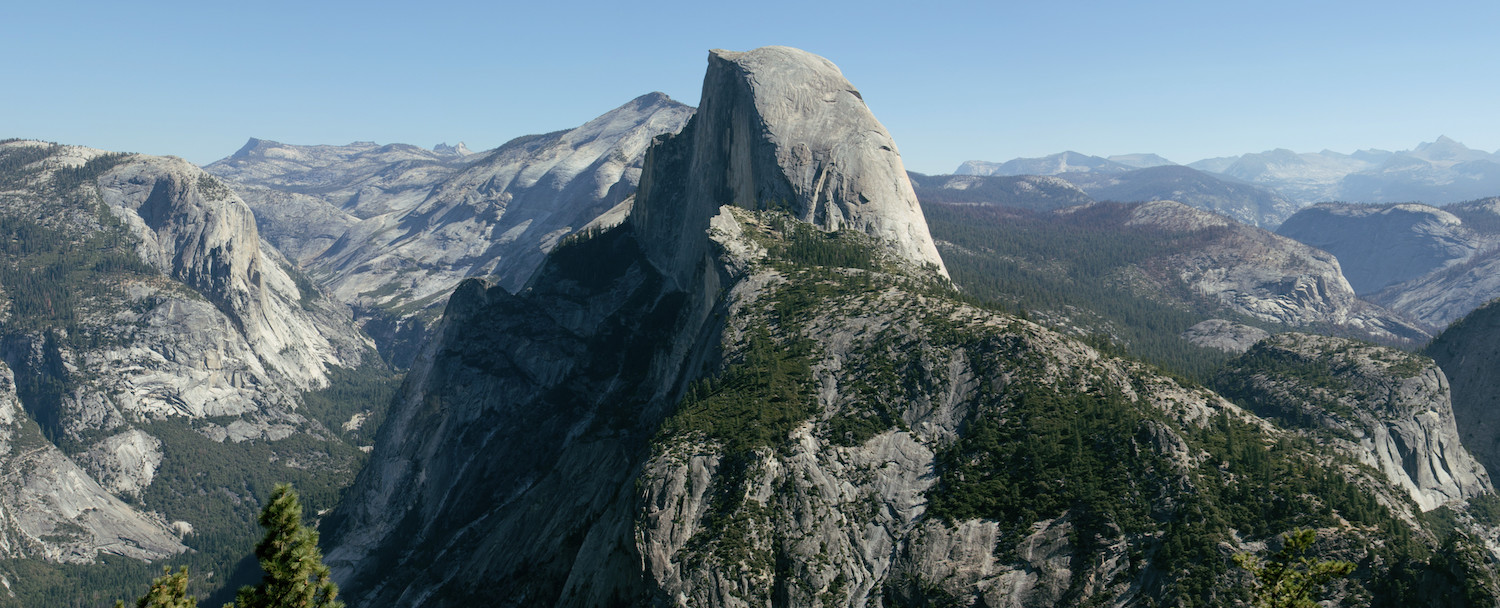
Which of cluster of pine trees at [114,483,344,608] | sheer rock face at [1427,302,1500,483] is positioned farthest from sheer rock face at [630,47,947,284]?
cluster of pine trees at [114,483,344,608]

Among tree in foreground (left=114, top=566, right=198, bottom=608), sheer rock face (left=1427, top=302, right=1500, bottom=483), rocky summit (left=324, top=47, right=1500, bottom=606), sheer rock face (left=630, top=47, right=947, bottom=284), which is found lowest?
sheer rock face (left=1427, top=302, right=1500, bottom=483)

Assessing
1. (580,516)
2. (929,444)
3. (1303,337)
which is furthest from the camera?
(1303,337)

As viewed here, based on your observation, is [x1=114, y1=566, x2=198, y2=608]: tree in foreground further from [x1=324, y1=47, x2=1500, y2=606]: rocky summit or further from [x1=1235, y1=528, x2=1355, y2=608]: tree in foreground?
[x1=324, y1=47, x2=1500, y2=606]: rocky summit

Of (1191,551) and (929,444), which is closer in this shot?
(1191,551)

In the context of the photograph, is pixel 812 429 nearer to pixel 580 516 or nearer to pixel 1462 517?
pixel 580 516

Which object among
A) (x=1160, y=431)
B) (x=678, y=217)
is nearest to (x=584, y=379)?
(x=678, y=217)

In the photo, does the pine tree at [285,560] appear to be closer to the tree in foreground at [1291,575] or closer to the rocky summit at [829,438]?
the tree in foreground at [1291,575]
